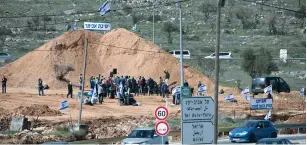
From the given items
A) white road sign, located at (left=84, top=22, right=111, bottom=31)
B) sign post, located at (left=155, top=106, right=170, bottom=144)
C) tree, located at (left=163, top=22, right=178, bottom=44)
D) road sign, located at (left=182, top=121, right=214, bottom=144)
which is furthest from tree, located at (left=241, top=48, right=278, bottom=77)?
road sign, located at (left=182, top=121, right=214, bottom=144)

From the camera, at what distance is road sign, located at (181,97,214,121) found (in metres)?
23.9

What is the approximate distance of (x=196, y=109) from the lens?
2416 centimetres

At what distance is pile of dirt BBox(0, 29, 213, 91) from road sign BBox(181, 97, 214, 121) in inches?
1962

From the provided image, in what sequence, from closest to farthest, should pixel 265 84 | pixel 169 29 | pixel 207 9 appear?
1. pixel 265 84
2. pixel 169 29
3. pixel 207 9

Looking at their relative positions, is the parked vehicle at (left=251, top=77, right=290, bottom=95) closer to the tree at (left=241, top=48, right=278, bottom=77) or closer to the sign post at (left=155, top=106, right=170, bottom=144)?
the tree at (left=241, top=48, right=278, bottom=77)

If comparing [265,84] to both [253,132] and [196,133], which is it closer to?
[253,132]

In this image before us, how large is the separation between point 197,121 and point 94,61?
55545 mm

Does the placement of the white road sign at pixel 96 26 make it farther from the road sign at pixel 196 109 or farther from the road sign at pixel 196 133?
the road sign at pixel 196 133

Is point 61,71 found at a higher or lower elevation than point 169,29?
lower

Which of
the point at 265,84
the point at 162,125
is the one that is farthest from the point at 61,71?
the point at 162,125

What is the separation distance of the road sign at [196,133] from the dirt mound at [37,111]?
2872 cm

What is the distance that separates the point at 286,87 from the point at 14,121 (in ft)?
110

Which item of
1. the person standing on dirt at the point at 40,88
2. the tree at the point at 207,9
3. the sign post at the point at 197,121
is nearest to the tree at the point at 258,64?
the person standing on dirt at the point at 40,88

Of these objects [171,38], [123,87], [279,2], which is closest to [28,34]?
[171,38]
